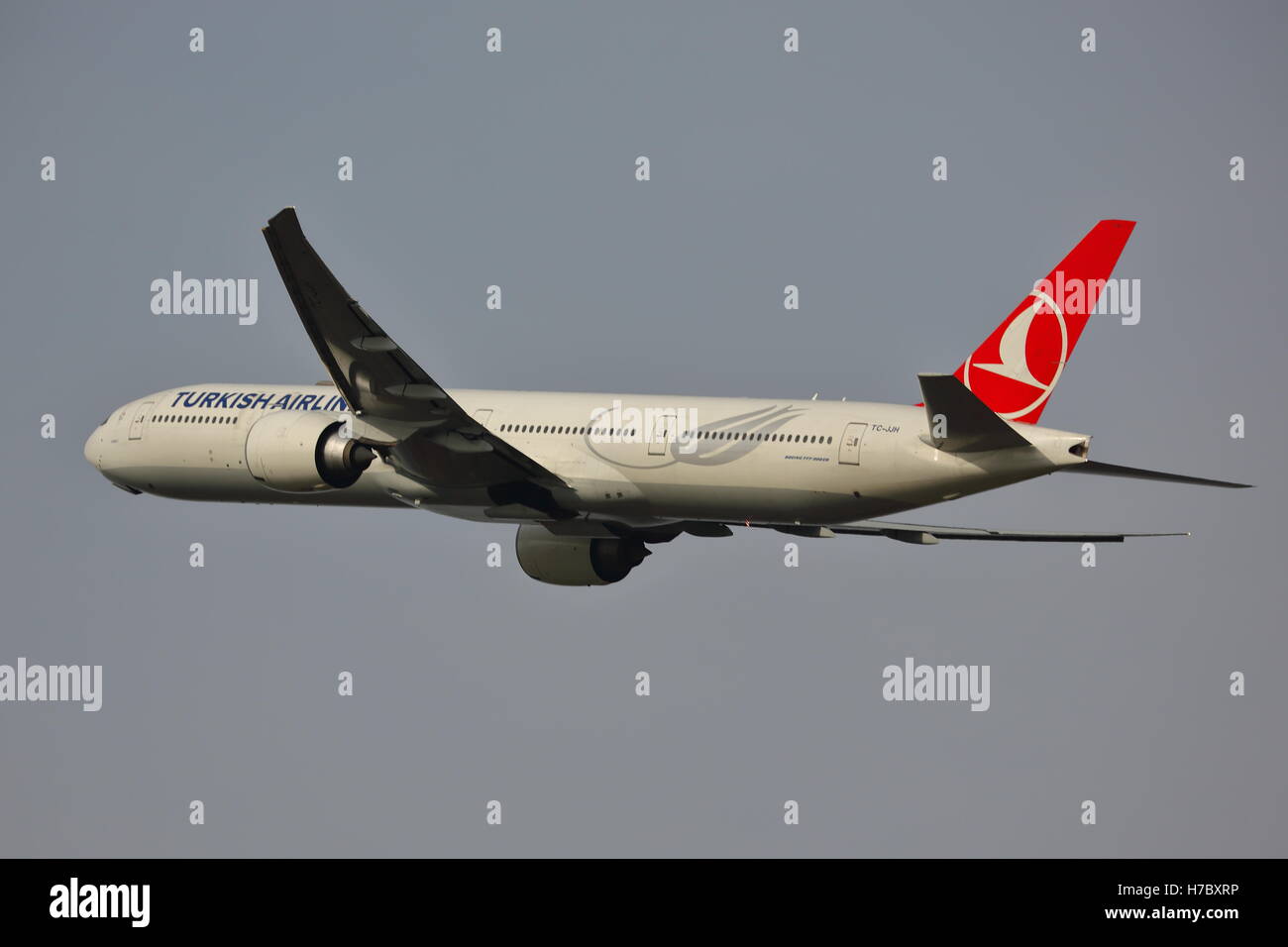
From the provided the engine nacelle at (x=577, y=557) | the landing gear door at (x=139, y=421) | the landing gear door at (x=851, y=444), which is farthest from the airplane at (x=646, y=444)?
the landing gear door at (x=139, y=421)

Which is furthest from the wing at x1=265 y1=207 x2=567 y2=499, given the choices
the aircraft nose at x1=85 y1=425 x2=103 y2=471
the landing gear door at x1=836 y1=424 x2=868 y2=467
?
the aircraft nose at x1=85 y1=425 x2=103 y2=471

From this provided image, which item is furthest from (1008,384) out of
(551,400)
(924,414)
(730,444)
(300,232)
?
(300,232)

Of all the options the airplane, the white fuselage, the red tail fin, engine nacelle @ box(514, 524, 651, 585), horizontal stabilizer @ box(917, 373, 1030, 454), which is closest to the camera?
horizontal stabilizer @ box(917, 373, 1030, 454)

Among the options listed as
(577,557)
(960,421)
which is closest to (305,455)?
(577,557)

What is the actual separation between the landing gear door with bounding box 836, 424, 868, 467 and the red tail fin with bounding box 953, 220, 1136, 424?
11.8 feet

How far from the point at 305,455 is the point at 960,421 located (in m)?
16.4

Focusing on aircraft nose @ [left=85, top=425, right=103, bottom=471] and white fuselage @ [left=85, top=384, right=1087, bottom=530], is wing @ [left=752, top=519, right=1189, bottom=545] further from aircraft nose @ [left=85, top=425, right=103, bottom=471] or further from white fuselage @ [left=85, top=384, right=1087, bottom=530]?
aircraft nose @ [left=85, top=425, right=103, bottom=471]

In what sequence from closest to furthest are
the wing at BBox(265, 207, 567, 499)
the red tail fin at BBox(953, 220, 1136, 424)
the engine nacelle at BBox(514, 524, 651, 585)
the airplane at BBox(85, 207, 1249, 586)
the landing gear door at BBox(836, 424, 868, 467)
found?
the wing at BBox(265, 207, 567, 499) < the airplane at BBox(85, 207, 1249, 586) < the landing gear door at BBox(836, 424, 868, 467) < the red tail fin at BBox(953, 220, 1136, 424) < the engine nacelle at BBox(514, 524, 651, 585)

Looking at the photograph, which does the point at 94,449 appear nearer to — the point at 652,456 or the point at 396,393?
the point at 396,393

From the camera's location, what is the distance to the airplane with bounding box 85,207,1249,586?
47.6 metres

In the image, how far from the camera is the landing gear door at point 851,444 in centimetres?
4950

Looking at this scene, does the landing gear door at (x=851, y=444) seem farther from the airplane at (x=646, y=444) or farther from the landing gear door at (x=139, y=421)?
the landing gear door at (x=139, y=421)

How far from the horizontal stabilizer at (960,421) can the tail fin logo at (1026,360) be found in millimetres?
3036
